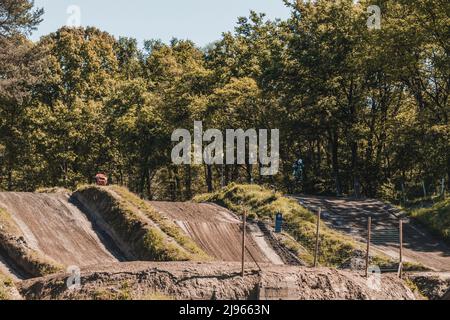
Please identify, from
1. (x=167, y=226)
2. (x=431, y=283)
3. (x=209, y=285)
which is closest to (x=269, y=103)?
(x=167, y=226)

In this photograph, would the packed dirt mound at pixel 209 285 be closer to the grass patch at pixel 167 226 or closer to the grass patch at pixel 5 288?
the grass patch at pixel 5 288

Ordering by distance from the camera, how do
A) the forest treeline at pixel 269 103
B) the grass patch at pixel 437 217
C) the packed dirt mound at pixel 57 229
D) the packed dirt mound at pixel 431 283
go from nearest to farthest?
the packed dirt mound at pixel 431 283, the packed dirt mound at pixel 57 229, the grass patch at pixel 437 217, the forest treeline at pixel 269 103

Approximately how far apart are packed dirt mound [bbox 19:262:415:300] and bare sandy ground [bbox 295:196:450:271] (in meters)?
11.3

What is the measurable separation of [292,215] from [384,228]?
5826 mm

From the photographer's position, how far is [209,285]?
850 inches

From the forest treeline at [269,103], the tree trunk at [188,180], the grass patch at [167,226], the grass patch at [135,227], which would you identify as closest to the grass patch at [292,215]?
the grass patch at [167,226]

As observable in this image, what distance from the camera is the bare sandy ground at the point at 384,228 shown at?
34.4 metres

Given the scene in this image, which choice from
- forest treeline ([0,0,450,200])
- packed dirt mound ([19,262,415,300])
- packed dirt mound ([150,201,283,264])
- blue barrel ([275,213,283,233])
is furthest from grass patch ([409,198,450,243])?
packed dirt mound ([19,262,415,300])

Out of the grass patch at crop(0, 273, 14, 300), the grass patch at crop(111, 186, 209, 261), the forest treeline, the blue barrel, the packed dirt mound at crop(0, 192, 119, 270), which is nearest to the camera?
the grass patch at crop(0, 273, 14, 300)

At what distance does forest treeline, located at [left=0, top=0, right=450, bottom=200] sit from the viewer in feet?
156

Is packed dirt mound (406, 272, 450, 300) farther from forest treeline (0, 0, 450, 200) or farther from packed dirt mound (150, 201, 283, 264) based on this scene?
forest treeline (0, 0, 450, 200)

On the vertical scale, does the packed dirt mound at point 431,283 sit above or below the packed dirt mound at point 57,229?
below

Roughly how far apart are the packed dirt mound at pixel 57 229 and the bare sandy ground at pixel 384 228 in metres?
15.4

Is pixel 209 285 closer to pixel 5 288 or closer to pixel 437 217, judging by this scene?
pixel 5 288
